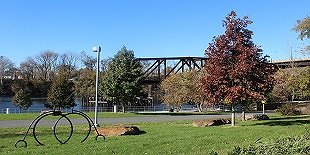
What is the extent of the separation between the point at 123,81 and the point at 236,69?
95.5ft

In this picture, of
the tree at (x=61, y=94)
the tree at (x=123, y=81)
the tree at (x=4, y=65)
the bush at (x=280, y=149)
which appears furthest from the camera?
the tree at (x=4, y=65)

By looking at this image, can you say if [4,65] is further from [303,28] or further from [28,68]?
[303,28]

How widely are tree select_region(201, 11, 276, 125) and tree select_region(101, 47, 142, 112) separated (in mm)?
26743

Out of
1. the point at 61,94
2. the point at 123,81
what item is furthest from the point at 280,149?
the point at 61,94

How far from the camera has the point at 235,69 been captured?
26422 mm

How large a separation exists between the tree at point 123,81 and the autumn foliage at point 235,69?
2674 cm

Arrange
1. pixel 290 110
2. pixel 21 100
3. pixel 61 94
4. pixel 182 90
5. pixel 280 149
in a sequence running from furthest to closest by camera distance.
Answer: pixel 21 100 → pixel 182 90 → pixel 61 94 → pixel 290 110 → pixel 280 149

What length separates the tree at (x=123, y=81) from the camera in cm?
5372

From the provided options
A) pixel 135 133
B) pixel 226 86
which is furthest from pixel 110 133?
pixel 226 86

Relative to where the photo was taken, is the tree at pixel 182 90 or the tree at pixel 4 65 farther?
the tree at pixel 4 65

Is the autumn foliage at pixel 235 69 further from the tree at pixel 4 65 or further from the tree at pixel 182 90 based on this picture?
the tree at pixel 4 65

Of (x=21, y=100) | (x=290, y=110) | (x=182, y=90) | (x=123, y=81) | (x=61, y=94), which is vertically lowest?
(x=290, y=110)

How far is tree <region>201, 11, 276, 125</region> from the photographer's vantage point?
2644cm

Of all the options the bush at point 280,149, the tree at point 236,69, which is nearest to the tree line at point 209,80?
the tree at point 236,69
